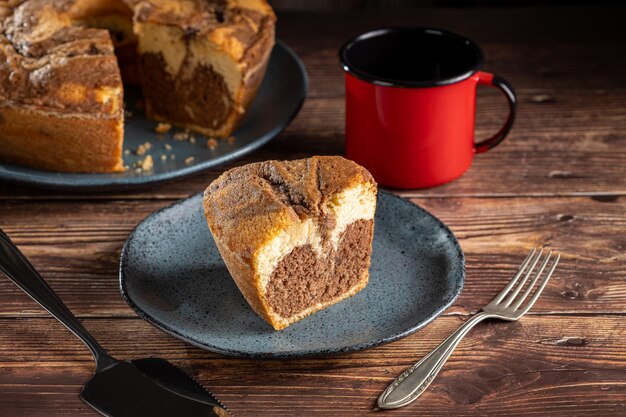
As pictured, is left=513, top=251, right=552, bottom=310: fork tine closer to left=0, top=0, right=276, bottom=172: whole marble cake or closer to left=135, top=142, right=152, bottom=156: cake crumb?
left=0, top=0, right=276, bottom=172: whole marble cake

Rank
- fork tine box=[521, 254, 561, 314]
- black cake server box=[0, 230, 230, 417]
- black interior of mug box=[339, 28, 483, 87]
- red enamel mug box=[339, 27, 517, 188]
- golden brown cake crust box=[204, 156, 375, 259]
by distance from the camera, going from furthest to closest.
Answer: black interior of mug box=[339, 28, 483, 87]
red enamel mug box=[339, 27, 517, 188]
fork tine box=[521, 254, 561, 314]
golden brown cake crust box=[204, 156, 375, 259]
black cake server box=[0, 230, 230, 417]

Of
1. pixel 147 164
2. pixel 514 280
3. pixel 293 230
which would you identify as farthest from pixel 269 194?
pixel 147 164

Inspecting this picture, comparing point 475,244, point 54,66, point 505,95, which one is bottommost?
point 475,244

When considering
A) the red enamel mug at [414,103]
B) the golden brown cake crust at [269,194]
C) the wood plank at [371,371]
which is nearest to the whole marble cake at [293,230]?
the golden brown cake crust at [269,194]

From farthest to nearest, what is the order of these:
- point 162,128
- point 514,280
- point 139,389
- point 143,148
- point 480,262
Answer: point 162,128, point 143,148, point 480,262, point 514,280, point 139,389

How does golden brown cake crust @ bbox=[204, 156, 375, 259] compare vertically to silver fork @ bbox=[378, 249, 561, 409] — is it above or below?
above

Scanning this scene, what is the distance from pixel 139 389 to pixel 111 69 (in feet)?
3.16

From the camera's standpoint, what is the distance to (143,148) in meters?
2.29

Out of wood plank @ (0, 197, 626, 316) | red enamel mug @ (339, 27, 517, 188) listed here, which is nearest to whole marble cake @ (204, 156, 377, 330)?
wood plank @ (0, 197, 626, 316)

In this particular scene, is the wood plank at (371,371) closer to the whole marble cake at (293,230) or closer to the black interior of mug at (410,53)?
the whole marble cake at (293,230)

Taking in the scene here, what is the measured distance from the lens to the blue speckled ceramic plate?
5.16 feet

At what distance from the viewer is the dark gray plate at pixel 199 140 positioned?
81.7 inches

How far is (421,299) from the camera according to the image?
168 centimetres

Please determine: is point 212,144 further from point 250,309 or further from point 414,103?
point 250,309
